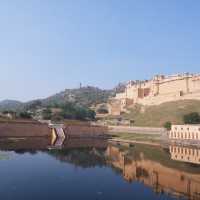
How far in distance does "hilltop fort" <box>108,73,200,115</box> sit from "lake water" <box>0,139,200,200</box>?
89.5 feet

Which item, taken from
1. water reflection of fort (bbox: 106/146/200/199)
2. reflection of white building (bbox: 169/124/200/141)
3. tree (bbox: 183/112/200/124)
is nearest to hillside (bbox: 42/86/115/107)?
tree (bbox: 183/112/200/124)

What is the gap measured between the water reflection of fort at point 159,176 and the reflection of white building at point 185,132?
13.0m

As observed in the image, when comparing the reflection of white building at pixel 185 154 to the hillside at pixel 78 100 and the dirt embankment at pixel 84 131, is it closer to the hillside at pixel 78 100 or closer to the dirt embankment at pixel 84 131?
the dirt embankment at pixel 84 131

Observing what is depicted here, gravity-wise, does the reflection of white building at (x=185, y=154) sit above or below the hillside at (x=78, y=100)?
below

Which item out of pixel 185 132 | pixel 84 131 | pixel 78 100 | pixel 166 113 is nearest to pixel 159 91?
pixel 166 113

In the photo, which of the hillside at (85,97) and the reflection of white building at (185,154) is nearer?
the reflection of white building at (185,154)

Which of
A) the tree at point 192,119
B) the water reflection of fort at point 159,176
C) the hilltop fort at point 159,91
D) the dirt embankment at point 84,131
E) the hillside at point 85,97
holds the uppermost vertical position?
the hillside at point 85,97

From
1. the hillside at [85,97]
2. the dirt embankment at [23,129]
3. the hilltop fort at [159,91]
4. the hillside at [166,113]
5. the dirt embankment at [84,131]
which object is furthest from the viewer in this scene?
the hillside at [85,97]

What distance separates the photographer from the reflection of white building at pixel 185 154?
2816 centimetres

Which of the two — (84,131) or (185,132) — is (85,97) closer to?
(84,131)

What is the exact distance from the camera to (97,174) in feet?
71.8

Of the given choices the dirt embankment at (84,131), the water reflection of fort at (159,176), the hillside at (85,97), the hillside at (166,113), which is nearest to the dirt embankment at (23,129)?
the dirt embankment at (84,131)

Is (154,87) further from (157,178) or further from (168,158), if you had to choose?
(157,178)

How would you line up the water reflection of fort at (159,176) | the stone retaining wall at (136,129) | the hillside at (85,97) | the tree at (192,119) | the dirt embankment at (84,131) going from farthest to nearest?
the hillside at (85,97), the dirt embankment at (84,131), the stone retaining wall at (136,129), the tree at (192,119), the water reflection of fort at (159,176)
